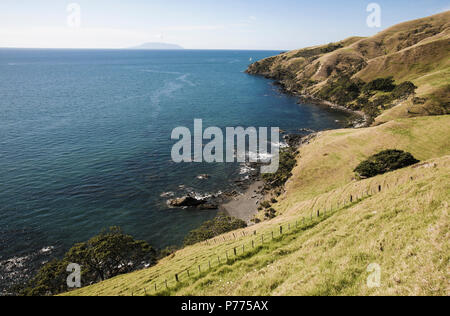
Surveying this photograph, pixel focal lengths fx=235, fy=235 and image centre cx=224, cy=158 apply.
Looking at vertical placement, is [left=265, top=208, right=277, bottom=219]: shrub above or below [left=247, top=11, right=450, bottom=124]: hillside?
below

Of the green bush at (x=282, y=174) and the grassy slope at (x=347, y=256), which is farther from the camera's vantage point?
the green bush at (x=282, y=174)

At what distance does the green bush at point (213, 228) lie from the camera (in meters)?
48.7

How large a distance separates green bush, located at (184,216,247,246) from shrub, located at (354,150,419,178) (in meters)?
32.5

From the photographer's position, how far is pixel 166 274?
107 feet

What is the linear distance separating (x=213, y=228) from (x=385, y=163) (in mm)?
44272

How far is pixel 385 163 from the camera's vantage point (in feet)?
187

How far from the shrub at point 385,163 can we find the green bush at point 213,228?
107 ft

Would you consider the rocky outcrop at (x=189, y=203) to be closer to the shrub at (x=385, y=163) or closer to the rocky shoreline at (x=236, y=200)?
the rocky shoreline at (x=236, y=200)

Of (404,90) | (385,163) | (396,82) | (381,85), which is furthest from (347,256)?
(396,82)

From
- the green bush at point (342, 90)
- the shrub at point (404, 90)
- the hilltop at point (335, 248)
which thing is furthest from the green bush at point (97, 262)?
the green bush at point (342, 90)

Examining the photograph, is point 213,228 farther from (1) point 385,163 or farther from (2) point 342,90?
(2) point 342,90

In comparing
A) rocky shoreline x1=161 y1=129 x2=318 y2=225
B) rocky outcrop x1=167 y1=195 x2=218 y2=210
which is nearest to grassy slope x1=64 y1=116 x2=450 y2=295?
rocky shoreline x1=161 y1=129 x2=318 y2=225

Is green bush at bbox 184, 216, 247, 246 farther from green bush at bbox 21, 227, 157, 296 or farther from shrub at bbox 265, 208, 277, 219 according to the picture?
green bush at bbox 21, 227, 157, 296

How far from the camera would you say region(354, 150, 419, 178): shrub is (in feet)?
183
